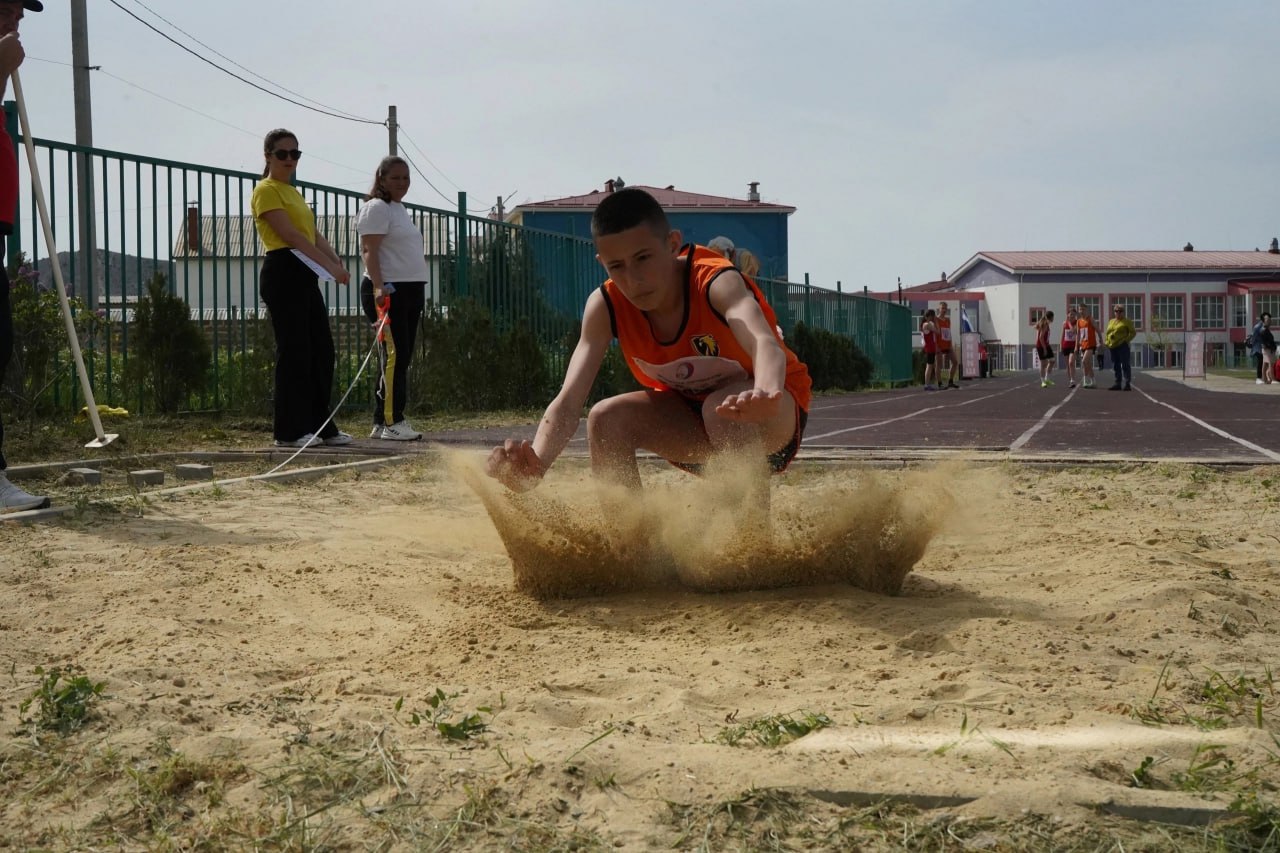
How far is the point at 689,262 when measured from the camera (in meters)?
3.84

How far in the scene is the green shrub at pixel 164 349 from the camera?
9.31m

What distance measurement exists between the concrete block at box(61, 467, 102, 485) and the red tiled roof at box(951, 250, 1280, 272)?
78.0 metres

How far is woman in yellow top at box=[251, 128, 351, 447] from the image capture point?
7379mm

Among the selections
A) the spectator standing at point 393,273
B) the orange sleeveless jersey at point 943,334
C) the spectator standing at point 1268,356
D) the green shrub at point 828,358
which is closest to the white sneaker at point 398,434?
the spectator standing at point 393,273

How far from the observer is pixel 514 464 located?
10.4ft

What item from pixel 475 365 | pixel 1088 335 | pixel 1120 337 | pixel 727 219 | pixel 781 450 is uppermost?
pixel 727 219

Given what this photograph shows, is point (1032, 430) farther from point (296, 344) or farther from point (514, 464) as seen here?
point (514, 464)

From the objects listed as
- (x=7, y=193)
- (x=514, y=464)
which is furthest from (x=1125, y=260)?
(x=514, y=464)

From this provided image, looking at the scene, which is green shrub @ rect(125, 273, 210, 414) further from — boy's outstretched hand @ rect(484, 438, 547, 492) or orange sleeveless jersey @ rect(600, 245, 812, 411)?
boy's outstretched hand @ rect(484, 438, 547, 492)

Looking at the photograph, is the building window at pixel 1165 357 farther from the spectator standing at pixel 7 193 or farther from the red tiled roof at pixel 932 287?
the spectator standing at pixel 7 193

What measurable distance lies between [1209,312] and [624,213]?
282ft

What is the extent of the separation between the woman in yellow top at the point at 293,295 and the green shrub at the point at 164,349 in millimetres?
2139

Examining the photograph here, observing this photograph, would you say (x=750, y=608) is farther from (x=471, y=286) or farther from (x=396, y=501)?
(x=471, y=286)

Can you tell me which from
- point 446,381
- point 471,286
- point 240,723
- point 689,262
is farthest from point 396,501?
point 471,286
